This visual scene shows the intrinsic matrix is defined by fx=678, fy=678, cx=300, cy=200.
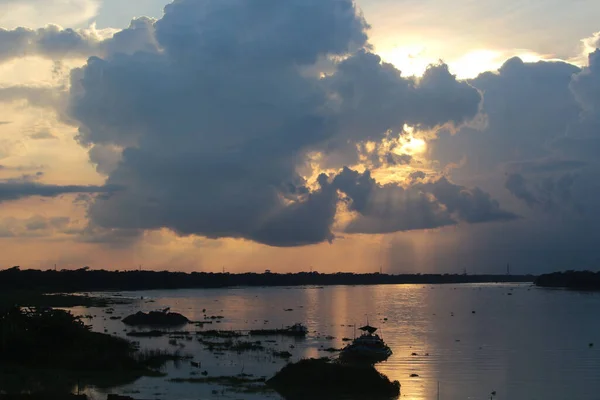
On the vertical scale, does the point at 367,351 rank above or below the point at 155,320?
below

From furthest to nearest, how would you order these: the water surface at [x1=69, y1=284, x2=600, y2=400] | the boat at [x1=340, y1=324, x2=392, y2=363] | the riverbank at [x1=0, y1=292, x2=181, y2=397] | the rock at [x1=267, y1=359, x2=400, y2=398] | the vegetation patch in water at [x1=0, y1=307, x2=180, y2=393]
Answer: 1. the boat at [x1=340, y1=324, x2=392, y2=363]
2. the water surface at [x1=69, y1=284, x2=600, y2=400]
3. the vegetation patch in water at [x1=0, y1=307, x2=180, y2=393]
4. the rock at [x1=267, y1=359, x2=400, y2=398]
5. the riverbank at [x1=0, y1=292, x2=181, y2=397]

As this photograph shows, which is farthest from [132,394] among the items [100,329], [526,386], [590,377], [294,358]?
[100,329]

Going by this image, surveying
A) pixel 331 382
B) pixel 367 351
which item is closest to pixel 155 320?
pixel 367 351

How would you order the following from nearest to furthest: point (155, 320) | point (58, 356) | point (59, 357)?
point (59, 357), point (58, 356), point (155, 320)

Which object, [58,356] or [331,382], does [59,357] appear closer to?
[58,356]

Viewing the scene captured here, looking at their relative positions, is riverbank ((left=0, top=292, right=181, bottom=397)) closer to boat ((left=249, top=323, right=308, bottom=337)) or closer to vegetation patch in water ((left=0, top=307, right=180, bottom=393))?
vegetation patch in water ((left=0, top=307, right=180, bottom=393))

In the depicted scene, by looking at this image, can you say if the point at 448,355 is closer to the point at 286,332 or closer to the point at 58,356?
the point at 286,332

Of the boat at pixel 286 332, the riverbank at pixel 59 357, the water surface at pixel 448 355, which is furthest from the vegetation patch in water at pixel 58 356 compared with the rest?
the boat at pixel 286 332

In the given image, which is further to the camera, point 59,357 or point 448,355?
point 448,355

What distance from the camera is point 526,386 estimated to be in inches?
2322

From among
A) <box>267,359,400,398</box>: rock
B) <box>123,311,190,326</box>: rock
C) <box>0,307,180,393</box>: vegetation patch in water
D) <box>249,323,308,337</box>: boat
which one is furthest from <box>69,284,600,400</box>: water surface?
<box>0,307,180,393</box>: vegetation patch in water

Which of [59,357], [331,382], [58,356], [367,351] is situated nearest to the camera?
[331,382]

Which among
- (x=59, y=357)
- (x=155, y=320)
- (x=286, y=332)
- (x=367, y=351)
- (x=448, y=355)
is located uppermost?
(x=59, y=357)

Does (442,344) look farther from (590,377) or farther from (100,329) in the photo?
(100,329)
